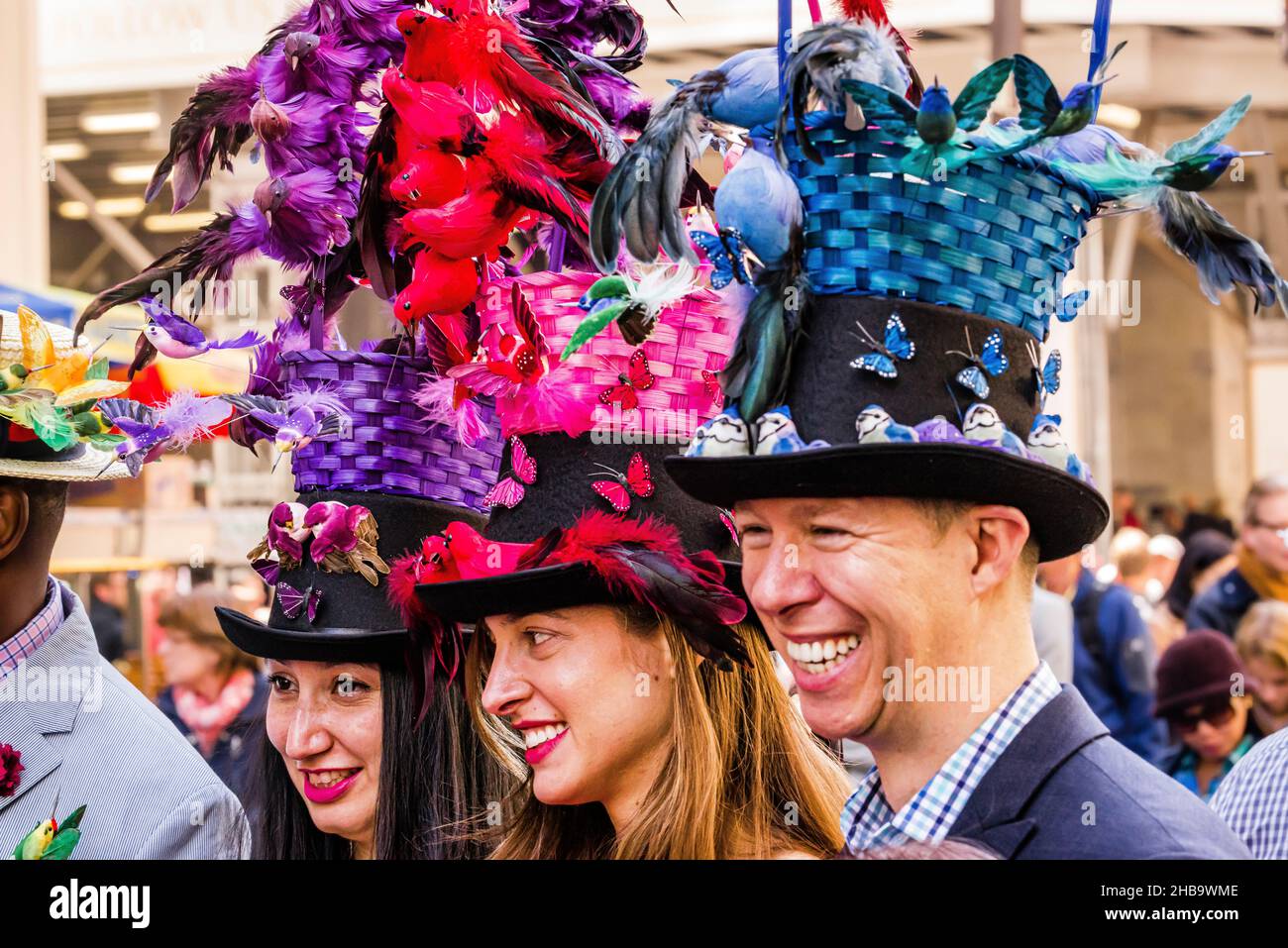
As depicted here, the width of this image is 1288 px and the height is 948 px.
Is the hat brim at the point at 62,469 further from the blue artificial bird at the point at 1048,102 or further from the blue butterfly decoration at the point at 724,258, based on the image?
the blue artificial bird at the point at 1048,102

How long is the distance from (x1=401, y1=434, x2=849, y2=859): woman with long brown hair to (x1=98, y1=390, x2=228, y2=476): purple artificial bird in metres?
0.62

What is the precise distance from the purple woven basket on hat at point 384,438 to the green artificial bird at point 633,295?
0.61 metres

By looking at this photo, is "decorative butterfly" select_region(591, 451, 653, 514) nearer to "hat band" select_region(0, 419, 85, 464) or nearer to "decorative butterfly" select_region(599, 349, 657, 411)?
"decorative butterfly" select_region(599, 349, 657, 411)

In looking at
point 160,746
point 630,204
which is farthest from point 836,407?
point 160,746

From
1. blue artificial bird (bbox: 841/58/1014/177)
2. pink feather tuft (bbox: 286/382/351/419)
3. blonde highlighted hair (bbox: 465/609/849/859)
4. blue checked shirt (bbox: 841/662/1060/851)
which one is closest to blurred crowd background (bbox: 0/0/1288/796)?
pink feather tuft (bbox: 286/382/351/419)

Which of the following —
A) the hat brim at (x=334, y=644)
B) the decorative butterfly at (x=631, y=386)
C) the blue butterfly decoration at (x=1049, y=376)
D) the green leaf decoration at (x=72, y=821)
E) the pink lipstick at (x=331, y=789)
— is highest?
the decorative butterfly at (x=631, y=386)

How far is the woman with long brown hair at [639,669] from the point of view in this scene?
2436mm

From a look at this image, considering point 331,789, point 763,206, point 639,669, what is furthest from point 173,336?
point 763,206

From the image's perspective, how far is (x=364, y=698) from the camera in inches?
118

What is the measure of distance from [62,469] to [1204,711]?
10.1 ft

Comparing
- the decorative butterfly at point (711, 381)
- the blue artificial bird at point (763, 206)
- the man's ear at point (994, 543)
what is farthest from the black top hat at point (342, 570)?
the man's ear at point (994, 543)

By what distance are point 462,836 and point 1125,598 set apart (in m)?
3.11

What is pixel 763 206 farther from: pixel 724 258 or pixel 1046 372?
pixel 1046 372

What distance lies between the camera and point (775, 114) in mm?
2168
